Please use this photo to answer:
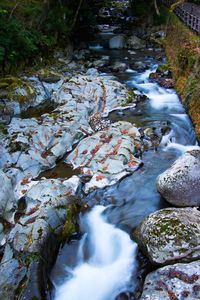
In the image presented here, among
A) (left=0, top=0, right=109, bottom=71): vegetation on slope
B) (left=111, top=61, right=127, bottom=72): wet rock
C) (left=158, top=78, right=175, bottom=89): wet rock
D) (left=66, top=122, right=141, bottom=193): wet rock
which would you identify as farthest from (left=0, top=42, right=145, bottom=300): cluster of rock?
(left=111, top=61, right=127, bottom=72): wet rock

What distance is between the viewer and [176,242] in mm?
5723

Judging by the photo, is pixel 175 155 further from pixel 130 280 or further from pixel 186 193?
pixel 130 280

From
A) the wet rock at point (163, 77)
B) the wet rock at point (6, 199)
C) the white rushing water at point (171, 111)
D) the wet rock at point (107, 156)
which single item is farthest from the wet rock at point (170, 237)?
the wet rock at point (163, 77)

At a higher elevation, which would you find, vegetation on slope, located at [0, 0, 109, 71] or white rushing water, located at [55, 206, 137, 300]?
vegetation on slope, located at [0, 0, 109, 71]

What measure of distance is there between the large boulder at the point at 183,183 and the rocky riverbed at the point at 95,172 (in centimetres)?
2

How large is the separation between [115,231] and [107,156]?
2.64 meters

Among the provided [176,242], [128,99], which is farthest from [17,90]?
[176,242]

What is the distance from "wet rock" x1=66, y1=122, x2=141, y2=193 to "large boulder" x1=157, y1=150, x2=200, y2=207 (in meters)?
1.52

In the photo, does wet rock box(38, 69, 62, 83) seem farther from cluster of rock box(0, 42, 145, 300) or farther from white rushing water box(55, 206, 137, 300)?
white rushing water box(55, 206, 137, 300)

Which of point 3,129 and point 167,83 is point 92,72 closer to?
point 167,83

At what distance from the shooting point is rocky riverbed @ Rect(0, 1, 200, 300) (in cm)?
562

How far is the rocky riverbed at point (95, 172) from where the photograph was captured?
5.62 m

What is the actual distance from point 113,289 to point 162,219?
1.56 m

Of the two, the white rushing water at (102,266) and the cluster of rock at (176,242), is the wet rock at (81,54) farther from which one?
the white rushing water at (102,266)
